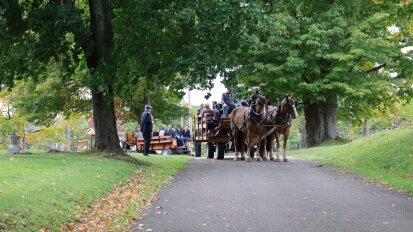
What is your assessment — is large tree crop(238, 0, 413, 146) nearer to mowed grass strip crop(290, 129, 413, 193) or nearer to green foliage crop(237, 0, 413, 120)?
green foliage crop(237, 0, 413, 120)

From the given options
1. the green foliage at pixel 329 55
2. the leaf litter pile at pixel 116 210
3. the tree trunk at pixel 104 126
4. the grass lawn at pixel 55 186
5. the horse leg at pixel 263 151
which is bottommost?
the leaf litter pile at pixel 116 210

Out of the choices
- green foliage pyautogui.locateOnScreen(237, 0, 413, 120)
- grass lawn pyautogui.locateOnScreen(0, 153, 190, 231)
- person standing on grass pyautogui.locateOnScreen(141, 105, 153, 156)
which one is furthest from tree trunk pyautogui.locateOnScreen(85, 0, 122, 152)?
green foliage pyautogui.locateOnScreen(237, 0, 413, 120)

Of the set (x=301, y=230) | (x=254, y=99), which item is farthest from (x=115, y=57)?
(x=301, y=230)

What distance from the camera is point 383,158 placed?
21.0m

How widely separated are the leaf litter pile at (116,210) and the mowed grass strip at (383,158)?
5710 millimetres

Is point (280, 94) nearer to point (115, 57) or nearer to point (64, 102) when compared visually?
point (64, 102)

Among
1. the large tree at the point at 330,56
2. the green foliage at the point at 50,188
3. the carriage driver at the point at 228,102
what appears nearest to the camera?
the green foliage at the point at 50,188

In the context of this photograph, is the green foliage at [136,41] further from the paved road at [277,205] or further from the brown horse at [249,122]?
the paved road at [277,205]

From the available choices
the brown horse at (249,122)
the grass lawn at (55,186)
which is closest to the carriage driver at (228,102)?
the brown horse at (249,122)

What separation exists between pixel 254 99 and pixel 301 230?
1384 centimetres

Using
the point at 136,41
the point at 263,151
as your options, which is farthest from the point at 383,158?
the point at 136,41

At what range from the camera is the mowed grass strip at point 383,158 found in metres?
16.4

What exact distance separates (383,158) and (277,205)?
10744 millimetres

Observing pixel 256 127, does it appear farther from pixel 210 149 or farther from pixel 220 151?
pixel 210 149
